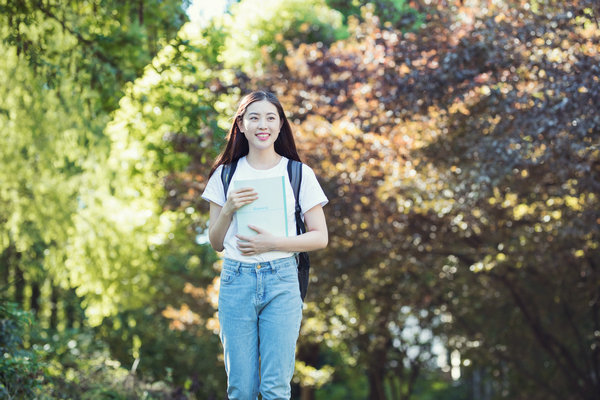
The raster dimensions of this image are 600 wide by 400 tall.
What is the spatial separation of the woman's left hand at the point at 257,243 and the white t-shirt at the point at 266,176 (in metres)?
0.05

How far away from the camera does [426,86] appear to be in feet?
24.5

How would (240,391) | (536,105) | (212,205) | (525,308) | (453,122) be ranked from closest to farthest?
(240,391)
(212,205)
(536,105)
(453,122)
(525,308)

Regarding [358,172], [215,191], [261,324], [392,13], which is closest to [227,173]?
[215,191]

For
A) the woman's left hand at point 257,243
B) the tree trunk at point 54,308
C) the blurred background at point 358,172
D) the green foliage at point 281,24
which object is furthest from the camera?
the tree trunk at point 54,308

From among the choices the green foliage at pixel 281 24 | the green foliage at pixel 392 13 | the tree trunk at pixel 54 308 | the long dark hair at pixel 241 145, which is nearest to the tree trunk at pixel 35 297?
the tree trunk at pixel 54 308

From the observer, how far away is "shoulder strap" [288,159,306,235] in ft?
11.8

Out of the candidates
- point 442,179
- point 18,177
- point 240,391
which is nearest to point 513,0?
point 442,179

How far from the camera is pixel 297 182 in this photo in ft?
11.9

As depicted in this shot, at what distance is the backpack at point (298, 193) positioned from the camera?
3.62 metres

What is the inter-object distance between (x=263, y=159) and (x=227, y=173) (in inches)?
7.2

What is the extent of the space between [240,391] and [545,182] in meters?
5.83

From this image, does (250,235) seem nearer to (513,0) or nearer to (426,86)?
(426,86)

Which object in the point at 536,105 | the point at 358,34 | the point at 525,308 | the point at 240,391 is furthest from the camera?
the point at 525,308

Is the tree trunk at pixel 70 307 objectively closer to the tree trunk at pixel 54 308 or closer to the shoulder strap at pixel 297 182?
the tree trunk at pixel 54 308
